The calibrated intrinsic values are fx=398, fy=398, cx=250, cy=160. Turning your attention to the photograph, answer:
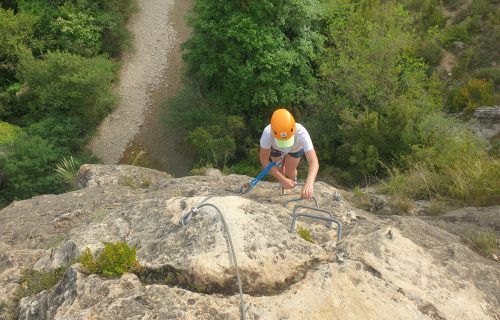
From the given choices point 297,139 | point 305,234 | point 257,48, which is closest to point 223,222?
point 305,234

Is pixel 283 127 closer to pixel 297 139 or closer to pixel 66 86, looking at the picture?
pixel 297 139

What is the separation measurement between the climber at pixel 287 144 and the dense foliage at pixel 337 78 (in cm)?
664

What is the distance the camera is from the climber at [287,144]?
5383 mm

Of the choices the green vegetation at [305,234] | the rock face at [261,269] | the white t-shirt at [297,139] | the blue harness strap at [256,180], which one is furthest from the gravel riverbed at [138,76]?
the green vegetation at [305,234]

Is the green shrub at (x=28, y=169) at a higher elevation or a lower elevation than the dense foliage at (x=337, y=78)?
lower

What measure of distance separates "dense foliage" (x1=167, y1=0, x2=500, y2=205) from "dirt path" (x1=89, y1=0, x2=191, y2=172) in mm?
3018

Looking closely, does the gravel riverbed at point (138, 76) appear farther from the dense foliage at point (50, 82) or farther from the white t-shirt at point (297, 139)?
the white t-shirt at point (297, 139)

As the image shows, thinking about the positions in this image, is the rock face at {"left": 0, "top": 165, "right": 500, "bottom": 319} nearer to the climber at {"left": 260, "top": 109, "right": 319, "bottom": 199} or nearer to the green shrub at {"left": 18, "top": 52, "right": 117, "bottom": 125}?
the climber at {"left": 260, "top": 109, "right": 319, "bottom": 199}

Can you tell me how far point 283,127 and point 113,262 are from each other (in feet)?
8.90

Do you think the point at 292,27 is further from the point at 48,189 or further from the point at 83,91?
the point at 48,189

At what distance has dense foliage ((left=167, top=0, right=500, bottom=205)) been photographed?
12.8 metres

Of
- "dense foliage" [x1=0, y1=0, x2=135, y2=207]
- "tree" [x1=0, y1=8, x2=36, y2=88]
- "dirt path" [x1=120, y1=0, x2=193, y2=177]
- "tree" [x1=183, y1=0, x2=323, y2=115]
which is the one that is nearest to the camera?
"tree" [x1=183, y1=0, x2=323, y2=115]

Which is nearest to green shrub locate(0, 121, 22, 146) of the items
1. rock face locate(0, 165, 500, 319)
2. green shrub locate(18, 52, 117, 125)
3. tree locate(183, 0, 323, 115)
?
green shrub locate(18, 52, 117, 125)

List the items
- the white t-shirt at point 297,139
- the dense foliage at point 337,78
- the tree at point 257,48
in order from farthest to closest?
the tree at point 257,48, the dense foliage at point 337,78, the white t-shirt at point 297,139
